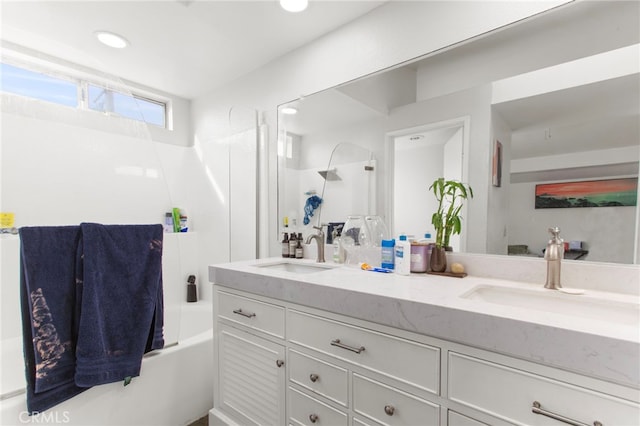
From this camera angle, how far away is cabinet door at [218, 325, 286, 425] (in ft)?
4.19

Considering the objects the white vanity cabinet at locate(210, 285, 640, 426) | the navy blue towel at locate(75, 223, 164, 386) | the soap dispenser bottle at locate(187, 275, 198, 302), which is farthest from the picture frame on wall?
the soap dispenser bottle at locate(187, 275, 198, 302)

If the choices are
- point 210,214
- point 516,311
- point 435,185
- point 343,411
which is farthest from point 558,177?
point 210,214

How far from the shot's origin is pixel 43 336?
4.12 feet

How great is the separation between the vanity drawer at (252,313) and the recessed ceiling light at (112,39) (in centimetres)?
179

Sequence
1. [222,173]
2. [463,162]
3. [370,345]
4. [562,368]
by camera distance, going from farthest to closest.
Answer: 1. [222,173]
2. [463,162]
3. [370,345]
4. [562,368]

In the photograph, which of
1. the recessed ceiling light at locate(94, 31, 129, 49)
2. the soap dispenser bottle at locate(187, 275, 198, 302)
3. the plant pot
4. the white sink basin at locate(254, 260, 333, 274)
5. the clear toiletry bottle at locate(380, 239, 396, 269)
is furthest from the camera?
the soap dispenser bottle at locate(187, 275, 198, 302)

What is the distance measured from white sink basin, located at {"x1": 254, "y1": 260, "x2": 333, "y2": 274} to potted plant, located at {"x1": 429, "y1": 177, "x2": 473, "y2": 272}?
23.3 inches

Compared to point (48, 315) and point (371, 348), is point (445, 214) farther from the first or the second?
point (48, 315)

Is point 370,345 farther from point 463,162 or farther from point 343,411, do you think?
point 463,162

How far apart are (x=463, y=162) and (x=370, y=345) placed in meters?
0.92

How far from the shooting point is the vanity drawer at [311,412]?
1081mm

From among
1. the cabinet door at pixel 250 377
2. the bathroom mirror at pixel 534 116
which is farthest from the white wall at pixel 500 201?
the cabinet door at pixel 250 377

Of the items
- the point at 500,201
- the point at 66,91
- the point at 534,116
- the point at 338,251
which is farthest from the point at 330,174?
the point at 66,91

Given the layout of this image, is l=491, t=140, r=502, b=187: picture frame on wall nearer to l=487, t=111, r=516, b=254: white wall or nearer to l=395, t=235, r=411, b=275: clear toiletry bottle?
l=487, t=111, r=516, b=254: white wall
